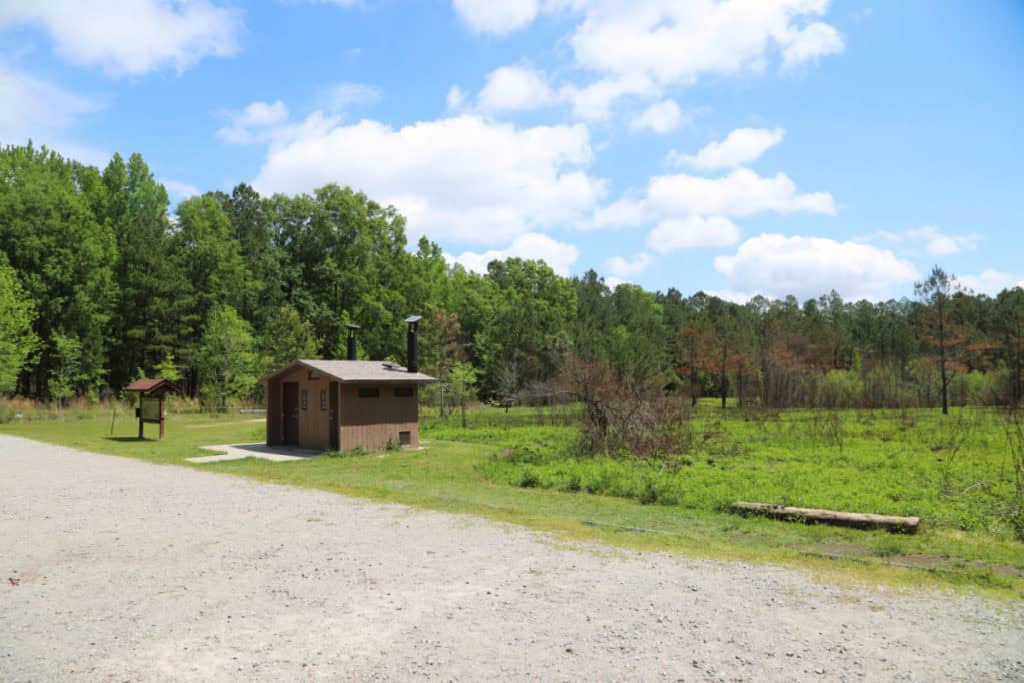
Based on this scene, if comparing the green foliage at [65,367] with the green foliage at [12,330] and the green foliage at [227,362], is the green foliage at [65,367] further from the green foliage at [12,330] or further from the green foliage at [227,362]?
the green foliage at [227,362]

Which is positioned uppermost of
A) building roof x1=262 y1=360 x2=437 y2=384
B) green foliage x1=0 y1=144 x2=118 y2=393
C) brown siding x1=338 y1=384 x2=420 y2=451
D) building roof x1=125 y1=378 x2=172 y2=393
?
green foliage x1=0 y1=144 x2=118 y2=393

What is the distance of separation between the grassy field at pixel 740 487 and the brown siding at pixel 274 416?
7.15 ft

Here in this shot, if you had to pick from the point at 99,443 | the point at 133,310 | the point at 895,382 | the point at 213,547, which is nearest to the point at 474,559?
the point at 213,547

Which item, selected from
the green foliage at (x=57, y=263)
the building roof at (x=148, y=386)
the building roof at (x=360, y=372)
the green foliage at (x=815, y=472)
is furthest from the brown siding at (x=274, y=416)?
the green foliage at (x=57, y=263)

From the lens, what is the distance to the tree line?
37.9 m

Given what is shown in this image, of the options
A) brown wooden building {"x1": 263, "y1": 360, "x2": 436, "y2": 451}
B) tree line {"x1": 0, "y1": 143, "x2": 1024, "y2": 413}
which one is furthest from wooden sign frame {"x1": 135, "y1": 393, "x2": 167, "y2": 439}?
tree line {"x1": 0, "y1": 143, "x2": 1024, "y2": 413}

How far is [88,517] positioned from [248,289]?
43019 mm

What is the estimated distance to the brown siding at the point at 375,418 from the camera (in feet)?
60.4

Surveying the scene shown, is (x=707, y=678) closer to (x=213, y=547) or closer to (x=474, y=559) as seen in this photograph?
(x=474, y=559)

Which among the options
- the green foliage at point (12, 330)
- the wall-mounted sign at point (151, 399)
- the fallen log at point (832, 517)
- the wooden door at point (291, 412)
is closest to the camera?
the fallen log at point (832, 517)

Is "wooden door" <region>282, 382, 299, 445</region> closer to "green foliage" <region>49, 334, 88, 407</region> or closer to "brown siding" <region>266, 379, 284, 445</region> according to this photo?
"brown siding" <region>266, 379, 284, 445</region>

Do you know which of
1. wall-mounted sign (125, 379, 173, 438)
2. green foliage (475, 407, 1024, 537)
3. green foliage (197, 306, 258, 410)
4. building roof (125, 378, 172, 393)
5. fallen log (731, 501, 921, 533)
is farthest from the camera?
green foliage (197, 306, 258, 410)

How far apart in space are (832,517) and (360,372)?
13.4 m

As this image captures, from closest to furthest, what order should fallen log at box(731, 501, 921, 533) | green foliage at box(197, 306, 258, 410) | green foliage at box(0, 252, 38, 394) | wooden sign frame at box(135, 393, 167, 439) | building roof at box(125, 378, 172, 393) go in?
fallen log at box(731, 501, 921, 533) → building roof at box(125, 378, 172, 393) → wooden sign frame at box(135, 393, 167, 439) → green foliage at box(0, 252, 38, 394) → green foliage at box(197, 306, 258, 410)
